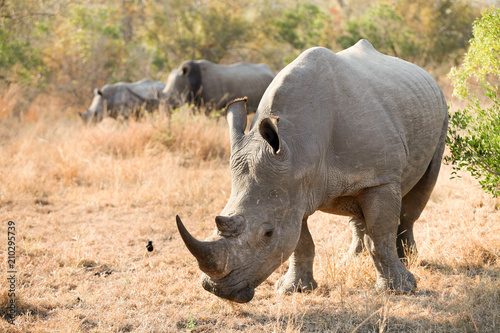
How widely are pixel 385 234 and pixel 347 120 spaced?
93 cm

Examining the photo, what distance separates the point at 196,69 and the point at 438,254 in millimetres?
9666

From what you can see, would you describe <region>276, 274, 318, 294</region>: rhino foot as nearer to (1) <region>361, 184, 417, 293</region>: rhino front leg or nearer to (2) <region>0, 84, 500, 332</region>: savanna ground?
(2) <region>0, 84, 500, 332</region>: savanna ground

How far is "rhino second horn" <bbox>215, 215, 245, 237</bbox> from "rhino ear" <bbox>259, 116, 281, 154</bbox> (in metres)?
0.47

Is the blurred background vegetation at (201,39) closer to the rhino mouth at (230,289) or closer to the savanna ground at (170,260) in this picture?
the savanna ground at (170,260)

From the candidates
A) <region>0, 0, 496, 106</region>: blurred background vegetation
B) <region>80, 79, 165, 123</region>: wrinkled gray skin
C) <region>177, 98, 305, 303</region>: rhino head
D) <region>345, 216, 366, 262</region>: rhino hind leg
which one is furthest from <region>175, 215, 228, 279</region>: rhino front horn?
<region>0, 0, 496, 106</region>: blurred background vegetation

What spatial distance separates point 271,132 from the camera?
9.78 feet

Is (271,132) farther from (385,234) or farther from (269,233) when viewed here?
(385,234)

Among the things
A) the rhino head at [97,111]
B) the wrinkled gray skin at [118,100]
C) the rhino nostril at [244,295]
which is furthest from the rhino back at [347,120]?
the rhino head at [97,111]

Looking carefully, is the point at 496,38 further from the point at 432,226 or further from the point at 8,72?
the point at 8,72

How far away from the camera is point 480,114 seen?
440 cm

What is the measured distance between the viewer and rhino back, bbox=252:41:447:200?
334 centimetres

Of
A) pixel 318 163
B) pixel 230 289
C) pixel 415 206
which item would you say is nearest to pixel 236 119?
pixel 318 163

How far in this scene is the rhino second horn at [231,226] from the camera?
2.85 m

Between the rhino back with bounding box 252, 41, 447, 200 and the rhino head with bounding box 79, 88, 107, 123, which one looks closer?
the rhino back with bounding box 252, 41, 447, 200
